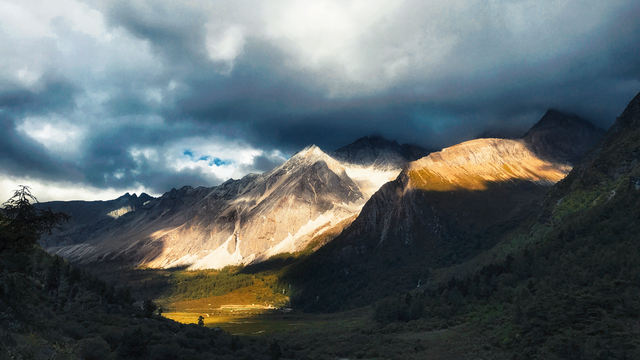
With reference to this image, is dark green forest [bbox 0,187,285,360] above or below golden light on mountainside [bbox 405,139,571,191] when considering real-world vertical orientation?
below

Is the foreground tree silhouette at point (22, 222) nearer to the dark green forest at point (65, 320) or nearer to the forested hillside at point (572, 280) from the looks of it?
the dark green forest at point (65, 320)

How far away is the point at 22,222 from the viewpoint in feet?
61.2

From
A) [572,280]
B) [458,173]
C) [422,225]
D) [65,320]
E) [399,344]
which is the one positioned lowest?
[399,344]

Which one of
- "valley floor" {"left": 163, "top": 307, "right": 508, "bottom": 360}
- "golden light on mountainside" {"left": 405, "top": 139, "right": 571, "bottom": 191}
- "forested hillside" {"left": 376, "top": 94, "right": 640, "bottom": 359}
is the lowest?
"valley floor" {"left": 163, "top": 307, "right": 508, "bottom": 360}

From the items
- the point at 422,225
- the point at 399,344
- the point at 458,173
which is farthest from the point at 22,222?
the point at 458,173

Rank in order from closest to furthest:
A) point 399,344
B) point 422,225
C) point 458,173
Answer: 1. point 399,344
2. point 422,225
3. point 458,173

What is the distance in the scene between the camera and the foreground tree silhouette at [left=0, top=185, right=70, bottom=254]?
17.9 metres

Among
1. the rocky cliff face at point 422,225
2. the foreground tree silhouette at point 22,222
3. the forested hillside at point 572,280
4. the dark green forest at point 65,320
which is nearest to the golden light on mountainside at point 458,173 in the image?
the rocky cliff face at point 422,225

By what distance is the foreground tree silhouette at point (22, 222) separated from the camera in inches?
706

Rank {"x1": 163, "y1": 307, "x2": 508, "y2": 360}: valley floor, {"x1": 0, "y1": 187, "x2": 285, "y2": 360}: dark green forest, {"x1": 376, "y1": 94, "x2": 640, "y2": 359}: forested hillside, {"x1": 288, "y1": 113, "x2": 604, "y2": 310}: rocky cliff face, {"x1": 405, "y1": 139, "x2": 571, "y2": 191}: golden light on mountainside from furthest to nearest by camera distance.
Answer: {"x1": 405, "y1": 139, "x2": 571, "y2": 191}: golden light on mountainside
{"x1": 288, "y1": 113, "x2": 604, "y2": 310}: rocky cliff face
{"x1": 163, "y1": 307, "x2": 508, "y2": 360}: valley floor
{"x1": 376, "y1": 94, "x2": 640, "y2": 359}: forested hillside
{"x1": 0, "y1": 187, "x2": 285, "y2": 360}: dark green forest

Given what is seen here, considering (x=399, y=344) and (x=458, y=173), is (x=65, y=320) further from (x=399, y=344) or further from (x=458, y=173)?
(x=458, y=173)

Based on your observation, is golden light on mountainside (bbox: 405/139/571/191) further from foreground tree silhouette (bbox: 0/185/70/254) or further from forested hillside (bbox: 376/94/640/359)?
foreground tree silhouette (bbox: 0/185/70/254)

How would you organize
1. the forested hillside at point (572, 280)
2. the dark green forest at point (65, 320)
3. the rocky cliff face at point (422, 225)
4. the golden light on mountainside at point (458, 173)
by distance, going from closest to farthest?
1. the dark green forest at point (65, 320)
2. the forested hillside at point (572, 280)
3. the rocky cliff face at point (422, 225)
4. the golden light on mountainside at point (458, 173)

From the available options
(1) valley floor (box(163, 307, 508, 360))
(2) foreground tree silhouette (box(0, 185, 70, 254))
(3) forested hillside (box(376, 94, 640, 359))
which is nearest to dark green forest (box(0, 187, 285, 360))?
(2) foreground tree silhouette (box(0, 185, 70, 254))
